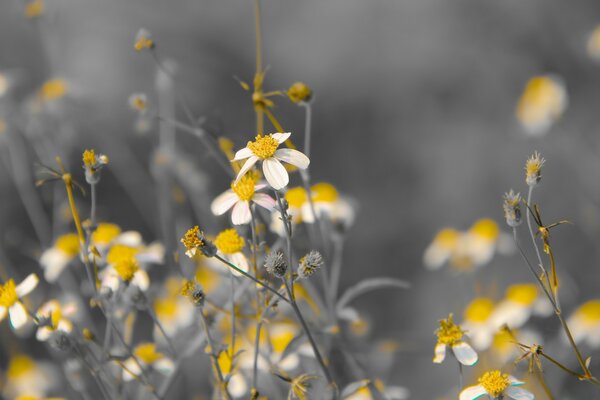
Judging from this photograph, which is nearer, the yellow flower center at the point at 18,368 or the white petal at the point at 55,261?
the white petal at the point at 55,261

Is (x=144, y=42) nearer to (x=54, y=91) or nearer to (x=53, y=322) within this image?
(x=53, y=322)

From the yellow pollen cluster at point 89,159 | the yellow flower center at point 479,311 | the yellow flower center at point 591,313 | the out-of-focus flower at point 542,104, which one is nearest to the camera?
the yellow pollen cluster at point 89,159

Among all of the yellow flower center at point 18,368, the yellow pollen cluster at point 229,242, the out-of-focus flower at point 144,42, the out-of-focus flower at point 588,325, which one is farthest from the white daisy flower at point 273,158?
the yellow flower center at point 18,368

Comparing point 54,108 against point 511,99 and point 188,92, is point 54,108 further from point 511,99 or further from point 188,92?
point 511,99

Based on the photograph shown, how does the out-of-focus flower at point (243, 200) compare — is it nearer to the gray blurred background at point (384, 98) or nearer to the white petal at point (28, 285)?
the white petal at point (28, 285)

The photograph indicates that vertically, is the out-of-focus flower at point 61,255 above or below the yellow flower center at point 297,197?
above

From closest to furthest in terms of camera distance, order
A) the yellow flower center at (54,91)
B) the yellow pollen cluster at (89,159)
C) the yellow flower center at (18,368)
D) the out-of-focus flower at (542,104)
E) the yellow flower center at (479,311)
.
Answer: the yellow pollen cluster at (89,159)
the yellow flower center at (479,311)
the yellow flower center at (18,368)
the yellow flower center at (54,91)
the out-of-focus flower at (542,104)

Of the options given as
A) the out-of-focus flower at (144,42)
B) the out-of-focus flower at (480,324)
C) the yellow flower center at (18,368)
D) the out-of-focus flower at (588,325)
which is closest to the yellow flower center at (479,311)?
the out-of-focus flower at (480,324)

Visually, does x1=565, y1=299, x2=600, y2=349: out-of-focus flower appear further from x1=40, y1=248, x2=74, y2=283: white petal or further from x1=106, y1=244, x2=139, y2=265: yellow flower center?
x1=40, y1=248, x2=74, y2=283: white petal

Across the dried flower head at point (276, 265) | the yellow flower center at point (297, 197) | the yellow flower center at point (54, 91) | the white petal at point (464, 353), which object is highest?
the yellow flower center at point (54, 91)
